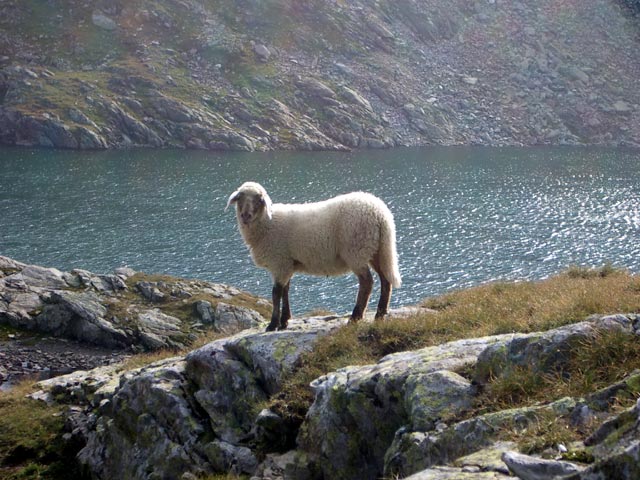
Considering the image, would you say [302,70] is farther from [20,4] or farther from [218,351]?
[218,351]

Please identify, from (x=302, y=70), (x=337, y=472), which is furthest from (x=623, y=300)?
(x=302, y=70)

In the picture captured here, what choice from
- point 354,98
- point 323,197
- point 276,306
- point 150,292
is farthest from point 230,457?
point 354,98

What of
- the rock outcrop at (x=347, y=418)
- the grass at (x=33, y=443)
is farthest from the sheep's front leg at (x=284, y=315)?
the grass at (x=33, y=443)

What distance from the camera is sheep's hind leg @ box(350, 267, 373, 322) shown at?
17500mm

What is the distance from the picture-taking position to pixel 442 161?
12125 centimetres

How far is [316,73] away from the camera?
151375 mm

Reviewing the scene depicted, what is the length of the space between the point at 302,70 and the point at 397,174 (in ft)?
178

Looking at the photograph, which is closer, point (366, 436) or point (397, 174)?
point (366, 436)

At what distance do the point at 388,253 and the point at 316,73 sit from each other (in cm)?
13880

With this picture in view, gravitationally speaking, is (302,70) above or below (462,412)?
above

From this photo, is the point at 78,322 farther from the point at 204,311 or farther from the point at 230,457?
the point at 230,457

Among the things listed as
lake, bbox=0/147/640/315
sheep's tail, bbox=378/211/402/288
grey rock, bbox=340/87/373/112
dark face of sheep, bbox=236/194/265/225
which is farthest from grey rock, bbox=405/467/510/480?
grey rock, bbox=340/87/373/112

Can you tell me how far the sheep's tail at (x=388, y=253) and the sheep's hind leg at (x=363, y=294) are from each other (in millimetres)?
498

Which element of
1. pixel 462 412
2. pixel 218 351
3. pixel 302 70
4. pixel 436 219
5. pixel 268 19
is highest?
pixel 268 19
